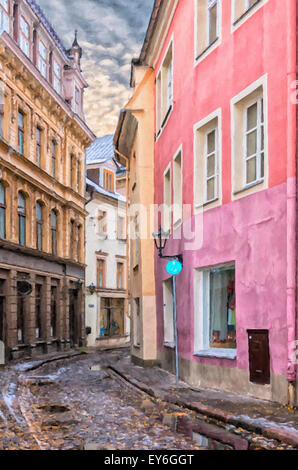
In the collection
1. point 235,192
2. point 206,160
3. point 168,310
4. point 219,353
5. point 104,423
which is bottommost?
point 104,423

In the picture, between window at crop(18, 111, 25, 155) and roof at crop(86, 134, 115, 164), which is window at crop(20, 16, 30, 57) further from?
roof at crop(86, 134, 115, 164)

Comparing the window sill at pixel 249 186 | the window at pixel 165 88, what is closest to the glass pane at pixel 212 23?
the window at pixel 165 88

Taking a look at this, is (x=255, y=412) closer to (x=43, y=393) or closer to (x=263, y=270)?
(x=263, y=270)

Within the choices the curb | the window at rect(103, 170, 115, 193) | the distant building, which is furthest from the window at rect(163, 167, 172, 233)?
the window at rect(103, 170, 115, 193)

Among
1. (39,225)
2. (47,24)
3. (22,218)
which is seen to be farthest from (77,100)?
(22,218)

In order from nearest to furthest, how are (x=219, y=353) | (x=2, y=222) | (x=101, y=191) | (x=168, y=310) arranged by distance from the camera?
(x=219, y=353) → (x=168, y=310) → (x=2, y=222) → (x=101, y=191)

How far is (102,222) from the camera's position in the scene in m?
42.5

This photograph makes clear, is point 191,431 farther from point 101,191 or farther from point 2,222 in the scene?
point 101,191

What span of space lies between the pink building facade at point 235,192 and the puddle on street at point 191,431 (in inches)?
75.7

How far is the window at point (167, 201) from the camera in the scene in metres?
17.5

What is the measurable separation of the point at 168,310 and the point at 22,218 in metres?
11.2

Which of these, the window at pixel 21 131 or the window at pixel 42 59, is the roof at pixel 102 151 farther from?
the window at pixel 21 131

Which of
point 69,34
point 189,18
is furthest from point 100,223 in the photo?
point 189,18

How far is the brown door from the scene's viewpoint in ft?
35.0
